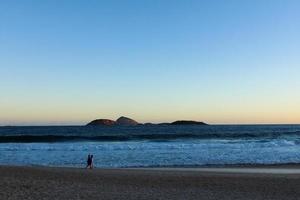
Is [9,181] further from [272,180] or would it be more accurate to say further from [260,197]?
[272,180]

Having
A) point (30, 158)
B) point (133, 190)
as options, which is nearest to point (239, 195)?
point (133, 190)

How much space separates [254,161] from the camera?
34.6m

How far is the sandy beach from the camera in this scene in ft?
53.7

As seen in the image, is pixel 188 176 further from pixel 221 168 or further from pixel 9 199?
pixel 9 199

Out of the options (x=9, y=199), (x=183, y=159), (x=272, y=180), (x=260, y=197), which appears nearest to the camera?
(x=9, y=199)

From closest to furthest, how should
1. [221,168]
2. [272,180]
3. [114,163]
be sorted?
1. [272,180]
2. [221,168]
3. [114,163]

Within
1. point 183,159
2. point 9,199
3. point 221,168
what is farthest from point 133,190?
point 183,159

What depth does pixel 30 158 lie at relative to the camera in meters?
36.9

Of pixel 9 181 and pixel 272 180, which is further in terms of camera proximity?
pixel 272 180

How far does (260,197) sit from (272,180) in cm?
533

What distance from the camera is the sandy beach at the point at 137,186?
16359mm

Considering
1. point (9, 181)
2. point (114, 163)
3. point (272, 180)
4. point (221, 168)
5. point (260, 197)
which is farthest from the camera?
point (114, 163)

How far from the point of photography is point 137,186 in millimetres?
19281

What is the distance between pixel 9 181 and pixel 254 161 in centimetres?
2030
